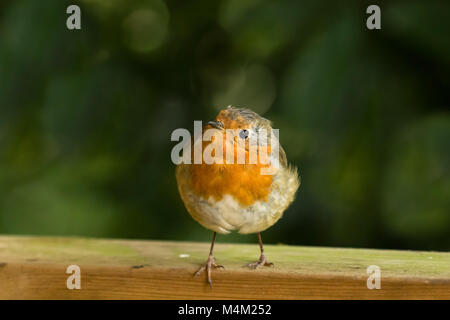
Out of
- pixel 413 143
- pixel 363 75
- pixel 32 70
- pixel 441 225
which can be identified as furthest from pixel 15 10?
pixel 441 225

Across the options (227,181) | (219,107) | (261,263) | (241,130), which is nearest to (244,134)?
(241,130)

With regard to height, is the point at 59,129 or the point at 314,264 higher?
the point at 59,129

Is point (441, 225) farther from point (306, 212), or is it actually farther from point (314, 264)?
point (314, 264)

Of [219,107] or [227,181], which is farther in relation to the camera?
[219,107]

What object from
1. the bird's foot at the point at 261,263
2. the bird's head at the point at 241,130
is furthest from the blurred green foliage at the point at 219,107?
the bird's foot at the point at 261,263

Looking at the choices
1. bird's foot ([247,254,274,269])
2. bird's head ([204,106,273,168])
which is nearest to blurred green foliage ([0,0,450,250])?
bird's head ([204,106,273,168])

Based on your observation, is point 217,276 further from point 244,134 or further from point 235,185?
point 244,134
